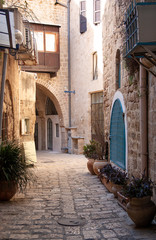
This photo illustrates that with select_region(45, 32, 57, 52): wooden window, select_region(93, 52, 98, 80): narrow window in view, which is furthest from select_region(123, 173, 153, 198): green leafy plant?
select_region(45, 32, 57, 52): wooden window

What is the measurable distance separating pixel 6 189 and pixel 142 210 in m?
2.74

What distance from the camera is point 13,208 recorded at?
5.23m

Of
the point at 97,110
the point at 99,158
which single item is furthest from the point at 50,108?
the point at 99,158

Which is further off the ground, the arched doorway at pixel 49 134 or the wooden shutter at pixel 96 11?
the wooden shutter at pixel 96 11

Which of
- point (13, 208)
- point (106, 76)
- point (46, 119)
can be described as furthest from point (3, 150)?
point (46, 119)

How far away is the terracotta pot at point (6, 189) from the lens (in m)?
5.43

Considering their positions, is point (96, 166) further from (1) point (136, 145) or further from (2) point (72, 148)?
(2) point (72, 148)

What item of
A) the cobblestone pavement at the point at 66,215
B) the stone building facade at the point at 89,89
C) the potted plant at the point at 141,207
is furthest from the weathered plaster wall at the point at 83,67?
the potted plant at the point at 141,207

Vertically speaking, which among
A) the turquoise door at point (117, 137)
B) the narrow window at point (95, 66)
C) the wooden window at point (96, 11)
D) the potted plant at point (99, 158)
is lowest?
the potted plant at point (99, 158)

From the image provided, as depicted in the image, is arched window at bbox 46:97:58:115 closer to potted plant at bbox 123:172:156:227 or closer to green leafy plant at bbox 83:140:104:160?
green leafy plant at bbox 83:140:104:160

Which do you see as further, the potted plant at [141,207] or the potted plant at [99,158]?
the potted plant at [99,158]

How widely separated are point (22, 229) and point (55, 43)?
1472 centimetres

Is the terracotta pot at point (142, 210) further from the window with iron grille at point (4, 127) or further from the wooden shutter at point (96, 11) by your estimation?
the wooden shutter at point (96, 11)

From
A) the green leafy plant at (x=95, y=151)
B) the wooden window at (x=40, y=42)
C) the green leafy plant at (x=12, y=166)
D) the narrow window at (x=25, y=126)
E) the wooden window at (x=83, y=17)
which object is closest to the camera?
the green leafy plant at (x=12, y=166)
